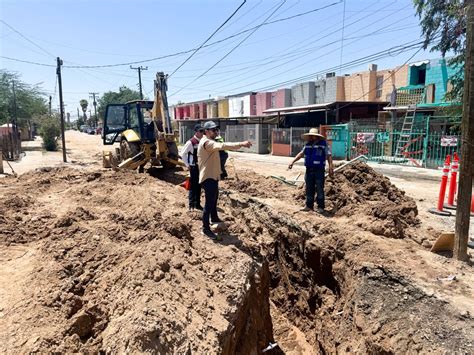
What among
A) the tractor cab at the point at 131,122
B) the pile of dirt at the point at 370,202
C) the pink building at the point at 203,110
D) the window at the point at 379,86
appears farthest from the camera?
the pink building at the point at 203,110

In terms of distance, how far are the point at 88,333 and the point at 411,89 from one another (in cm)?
2294

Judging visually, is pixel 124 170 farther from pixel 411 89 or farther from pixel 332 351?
pixel 411 89

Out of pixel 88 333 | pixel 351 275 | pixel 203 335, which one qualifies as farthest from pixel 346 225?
pixel 88 333

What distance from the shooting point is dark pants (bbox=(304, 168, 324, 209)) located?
7.37 m

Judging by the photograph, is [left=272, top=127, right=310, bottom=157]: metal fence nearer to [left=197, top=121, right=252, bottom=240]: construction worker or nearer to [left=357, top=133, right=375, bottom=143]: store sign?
[left=357, top=133, right=375, bottom=143]: store sign

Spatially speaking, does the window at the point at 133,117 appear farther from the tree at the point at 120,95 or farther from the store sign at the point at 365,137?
the tree at the point at 120,95

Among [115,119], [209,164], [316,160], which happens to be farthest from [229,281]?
[115,119]

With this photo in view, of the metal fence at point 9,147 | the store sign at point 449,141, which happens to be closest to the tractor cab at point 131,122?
the metal fence at point 9,147

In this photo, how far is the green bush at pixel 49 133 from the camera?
1157 inches

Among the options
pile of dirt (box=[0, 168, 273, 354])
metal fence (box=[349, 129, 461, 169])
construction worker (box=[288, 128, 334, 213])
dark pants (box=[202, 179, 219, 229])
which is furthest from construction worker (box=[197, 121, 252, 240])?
metal fence (box=[349, 129, 461, 169])

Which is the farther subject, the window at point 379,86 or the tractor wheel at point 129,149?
the window at point 379,86

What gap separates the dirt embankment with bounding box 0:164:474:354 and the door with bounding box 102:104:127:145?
5.78 meters

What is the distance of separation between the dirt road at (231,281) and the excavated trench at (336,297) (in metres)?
0.02

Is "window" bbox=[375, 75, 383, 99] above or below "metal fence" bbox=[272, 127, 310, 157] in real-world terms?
above
